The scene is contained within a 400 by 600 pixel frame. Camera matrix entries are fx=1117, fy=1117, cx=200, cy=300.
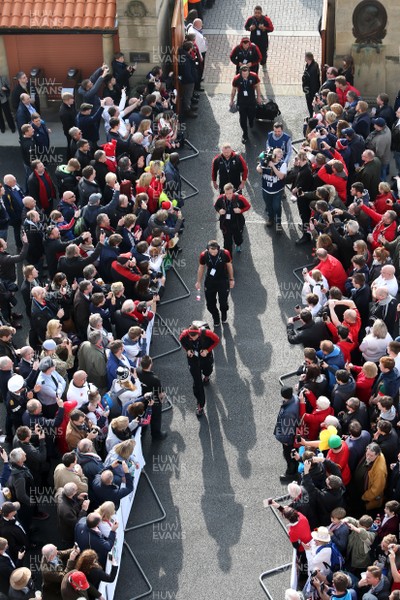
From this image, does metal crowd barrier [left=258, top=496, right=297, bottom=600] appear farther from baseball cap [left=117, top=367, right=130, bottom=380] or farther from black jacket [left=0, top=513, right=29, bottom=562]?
black jacket [left=0, top=513, right=29, bottom=562]

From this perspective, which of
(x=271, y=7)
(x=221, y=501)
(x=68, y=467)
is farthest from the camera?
(x=271, y=7)

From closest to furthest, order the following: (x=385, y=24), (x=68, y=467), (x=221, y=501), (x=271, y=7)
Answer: (x=68, y=467)
(x=221, y=501)
(x=385, y=24)
(x=271, y=7)

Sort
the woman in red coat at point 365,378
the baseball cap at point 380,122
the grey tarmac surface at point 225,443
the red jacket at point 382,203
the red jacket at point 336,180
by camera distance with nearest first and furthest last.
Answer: the grey tarmac surface at point 225,443, the woman in red coat at point 365,378, the red jacket at point 382,203, the red jacket at point 336,180, the baseball cap at point 380,122

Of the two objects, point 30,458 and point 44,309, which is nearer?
point 30,458

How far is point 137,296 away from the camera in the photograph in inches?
672

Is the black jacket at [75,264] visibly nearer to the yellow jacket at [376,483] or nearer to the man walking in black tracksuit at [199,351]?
the man walking in black tracksuit at [199,351]

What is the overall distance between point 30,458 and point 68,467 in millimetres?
690

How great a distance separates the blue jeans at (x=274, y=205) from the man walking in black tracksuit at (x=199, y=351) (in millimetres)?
4149

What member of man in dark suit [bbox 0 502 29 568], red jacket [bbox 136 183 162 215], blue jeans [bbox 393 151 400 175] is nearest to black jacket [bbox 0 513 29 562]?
man in dark suit [bbox 0 502 29 568]

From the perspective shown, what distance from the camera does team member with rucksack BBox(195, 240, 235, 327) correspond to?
16.8 m

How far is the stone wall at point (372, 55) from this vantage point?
22188 millimetres

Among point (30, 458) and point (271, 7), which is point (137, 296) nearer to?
point (30, 458)

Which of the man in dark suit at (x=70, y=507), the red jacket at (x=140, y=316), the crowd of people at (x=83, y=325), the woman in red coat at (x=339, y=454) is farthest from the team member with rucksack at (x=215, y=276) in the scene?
the man in dark suit at (x=70, y=507)

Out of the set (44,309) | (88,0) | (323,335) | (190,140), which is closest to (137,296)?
(44,309)
